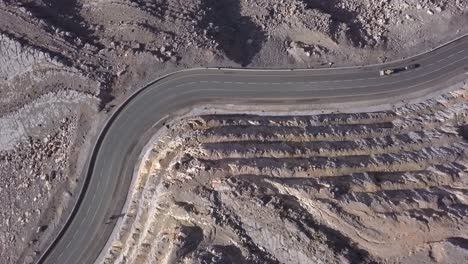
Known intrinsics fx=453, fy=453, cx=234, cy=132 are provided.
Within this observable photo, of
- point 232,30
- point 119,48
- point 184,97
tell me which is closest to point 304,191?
point 184,97

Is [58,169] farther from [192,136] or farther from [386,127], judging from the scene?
[386,127]

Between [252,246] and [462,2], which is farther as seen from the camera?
[462,2]

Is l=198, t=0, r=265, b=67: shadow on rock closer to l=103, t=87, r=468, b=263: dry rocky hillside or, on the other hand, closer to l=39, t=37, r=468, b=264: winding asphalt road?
l=39, t=37, r=468, b=264: winding asphalt road

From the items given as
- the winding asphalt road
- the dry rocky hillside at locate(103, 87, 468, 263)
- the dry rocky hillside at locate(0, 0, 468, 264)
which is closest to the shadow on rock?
the dry rocky hillside at locate(0, 0, 468, 264)

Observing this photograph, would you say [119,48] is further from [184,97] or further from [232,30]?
[232,30]

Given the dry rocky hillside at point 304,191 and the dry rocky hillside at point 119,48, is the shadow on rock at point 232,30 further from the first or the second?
the dry rocky hillside at point 304,191

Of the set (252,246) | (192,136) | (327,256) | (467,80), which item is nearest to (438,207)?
(327,256)
